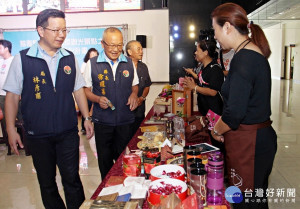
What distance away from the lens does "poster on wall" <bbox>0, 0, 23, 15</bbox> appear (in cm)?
1152

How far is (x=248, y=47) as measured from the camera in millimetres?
1364

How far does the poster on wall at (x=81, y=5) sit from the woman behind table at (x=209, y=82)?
963 centimetres

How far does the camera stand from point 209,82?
245cm

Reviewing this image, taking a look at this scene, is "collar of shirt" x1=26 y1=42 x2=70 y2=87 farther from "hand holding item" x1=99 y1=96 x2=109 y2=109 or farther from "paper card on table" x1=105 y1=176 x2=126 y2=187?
"paper card on table" x1=105 y1=176 x2=126 y2=187

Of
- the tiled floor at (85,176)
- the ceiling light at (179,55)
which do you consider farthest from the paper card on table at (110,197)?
the ceiling light at (179,55)

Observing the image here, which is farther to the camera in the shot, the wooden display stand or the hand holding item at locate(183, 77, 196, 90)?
the wooden display stand

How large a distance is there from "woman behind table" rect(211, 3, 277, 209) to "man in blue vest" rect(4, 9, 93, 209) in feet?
3.30

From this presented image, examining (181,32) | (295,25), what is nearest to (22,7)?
(181,32)

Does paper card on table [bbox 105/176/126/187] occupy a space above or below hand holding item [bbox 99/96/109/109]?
below

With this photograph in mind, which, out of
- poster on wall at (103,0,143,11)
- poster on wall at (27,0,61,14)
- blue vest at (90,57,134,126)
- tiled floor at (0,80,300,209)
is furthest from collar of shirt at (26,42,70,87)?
poster on wall at (27,0,61,14)

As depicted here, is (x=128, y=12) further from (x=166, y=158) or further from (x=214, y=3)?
(x=166, y=158)

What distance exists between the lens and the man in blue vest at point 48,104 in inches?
67.9

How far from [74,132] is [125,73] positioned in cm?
68

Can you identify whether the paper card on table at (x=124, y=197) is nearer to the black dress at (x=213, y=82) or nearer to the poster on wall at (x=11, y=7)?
the black dress at (x=213, y=82)
